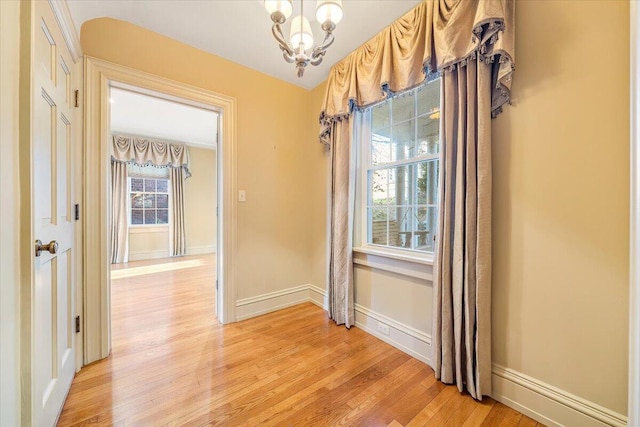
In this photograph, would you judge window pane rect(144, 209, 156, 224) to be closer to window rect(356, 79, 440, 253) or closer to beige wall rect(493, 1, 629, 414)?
window rect(356, 79, 440, 253)

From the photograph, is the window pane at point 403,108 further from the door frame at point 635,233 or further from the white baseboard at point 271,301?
the white baseboard at point 271,301

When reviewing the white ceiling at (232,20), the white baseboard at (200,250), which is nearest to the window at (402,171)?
the white ceiling at (232,20)

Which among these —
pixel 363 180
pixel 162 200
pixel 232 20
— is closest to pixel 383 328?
pixel 363 180

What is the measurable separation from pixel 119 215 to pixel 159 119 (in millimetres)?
2233

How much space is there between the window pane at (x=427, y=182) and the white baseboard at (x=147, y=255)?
563 centimetres

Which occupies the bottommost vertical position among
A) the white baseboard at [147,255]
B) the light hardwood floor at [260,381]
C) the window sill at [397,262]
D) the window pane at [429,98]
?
the light hardwood floor at [260,381]

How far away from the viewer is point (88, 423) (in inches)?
49.5

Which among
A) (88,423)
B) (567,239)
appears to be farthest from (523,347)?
(88,423)

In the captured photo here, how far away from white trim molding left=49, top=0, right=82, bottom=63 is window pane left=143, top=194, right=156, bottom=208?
4392mm

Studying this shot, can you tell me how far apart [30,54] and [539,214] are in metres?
2.29

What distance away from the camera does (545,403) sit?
4.18 feet

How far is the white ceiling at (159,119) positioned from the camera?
3516mm

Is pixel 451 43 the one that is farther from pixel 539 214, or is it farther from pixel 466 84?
pixel 539 214

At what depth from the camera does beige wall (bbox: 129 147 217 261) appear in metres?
5.55
